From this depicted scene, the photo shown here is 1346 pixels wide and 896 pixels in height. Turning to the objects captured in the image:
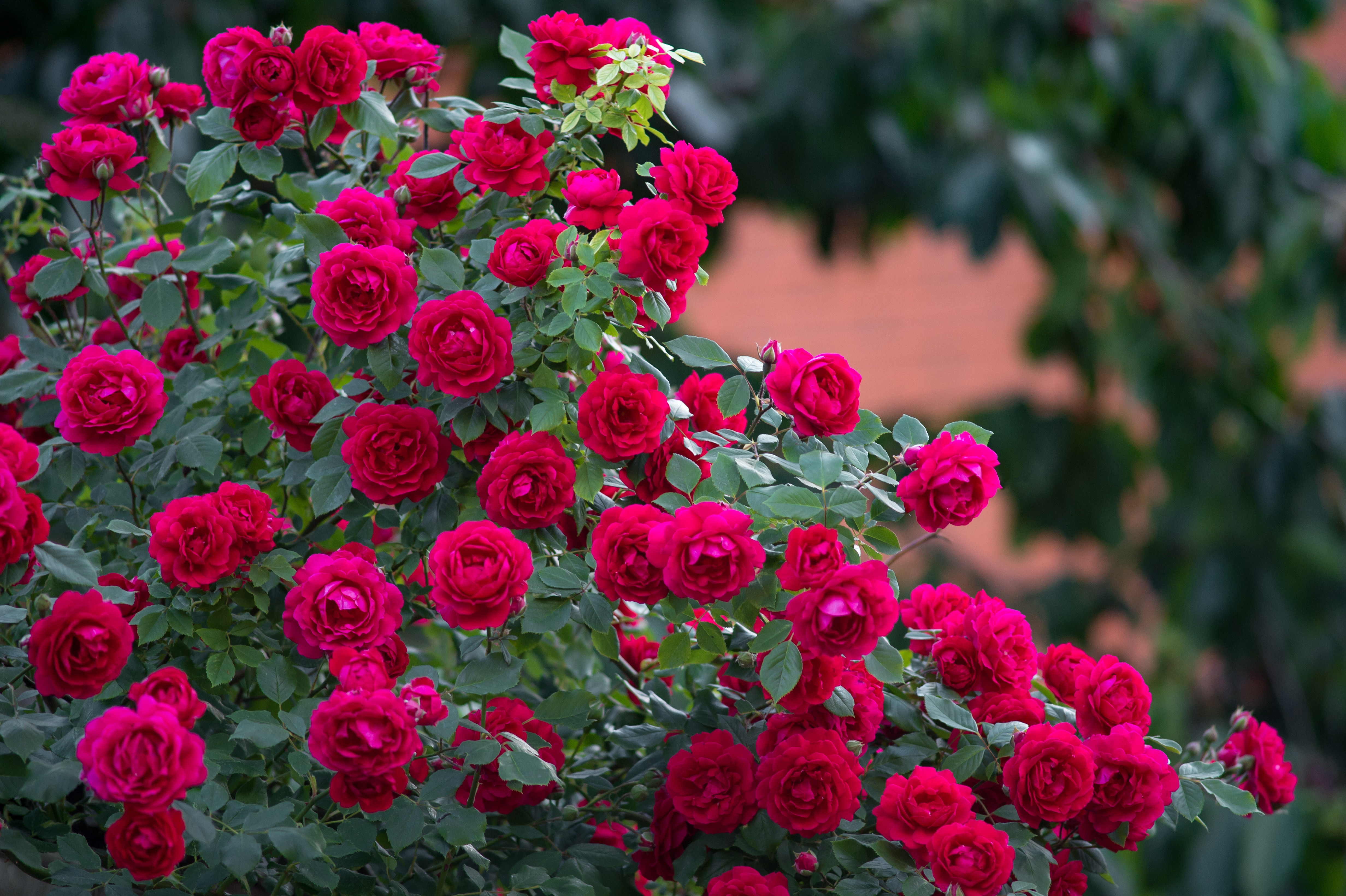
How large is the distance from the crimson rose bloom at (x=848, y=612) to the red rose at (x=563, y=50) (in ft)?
1.19

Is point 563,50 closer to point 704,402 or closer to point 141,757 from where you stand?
point 704,402

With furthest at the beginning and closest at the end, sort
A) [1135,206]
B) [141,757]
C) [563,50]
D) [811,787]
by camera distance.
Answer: [1135,206], [563,50], [811,787], [141,757]

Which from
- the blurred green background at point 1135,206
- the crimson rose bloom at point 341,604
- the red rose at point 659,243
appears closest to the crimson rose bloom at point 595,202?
the red rose at point 659,243

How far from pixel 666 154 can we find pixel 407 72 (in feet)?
0.72

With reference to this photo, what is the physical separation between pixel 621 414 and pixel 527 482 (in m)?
0.07

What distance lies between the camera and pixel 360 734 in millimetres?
580

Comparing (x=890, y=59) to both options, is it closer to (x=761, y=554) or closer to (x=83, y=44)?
(x=83, y=44)

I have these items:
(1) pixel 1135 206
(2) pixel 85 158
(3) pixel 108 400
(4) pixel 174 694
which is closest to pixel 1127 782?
(4) pixel 174 694

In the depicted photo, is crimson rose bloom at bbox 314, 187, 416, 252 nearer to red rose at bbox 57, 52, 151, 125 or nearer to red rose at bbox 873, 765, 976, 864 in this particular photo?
red rose at bbox 57, 52, 151, 125

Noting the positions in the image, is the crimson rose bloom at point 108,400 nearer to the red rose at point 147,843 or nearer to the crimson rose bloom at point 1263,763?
the red rose at point 147,843

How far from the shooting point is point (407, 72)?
0.81m

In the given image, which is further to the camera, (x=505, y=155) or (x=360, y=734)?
(x=505, y=155)

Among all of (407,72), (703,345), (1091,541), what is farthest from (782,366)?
(1091,541)

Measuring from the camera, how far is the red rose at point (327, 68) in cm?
75
